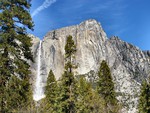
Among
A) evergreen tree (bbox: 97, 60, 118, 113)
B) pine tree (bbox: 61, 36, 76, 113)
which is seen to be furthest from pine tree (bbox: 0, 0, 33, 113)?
evergreen tree (bbox: 97, 60, 118, 113)

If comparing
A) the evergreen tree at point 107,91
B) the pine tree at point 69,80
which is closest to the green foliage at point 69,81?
the pine tree at point 69,80

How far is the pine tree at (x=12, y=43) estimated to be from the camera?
17109mm

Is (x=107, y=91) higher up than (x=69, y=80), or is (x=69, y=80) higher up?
(x=107, y=91)

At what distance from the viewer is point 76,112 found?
39281mm

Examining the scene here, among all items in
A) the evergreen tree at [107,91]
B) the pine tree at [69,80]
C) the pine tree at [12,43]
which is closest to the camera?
the pine tree at [12,43]

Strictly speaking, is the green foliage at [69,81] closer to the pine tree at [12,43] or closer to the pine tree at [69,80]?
the pine tree at [69,80]

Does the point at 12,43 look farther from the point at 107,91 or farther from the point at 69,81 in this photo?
the point at 107,91

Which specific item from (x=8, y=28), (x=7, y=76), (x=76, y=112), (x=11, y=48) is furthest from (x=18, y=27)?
(x=76, y=112)

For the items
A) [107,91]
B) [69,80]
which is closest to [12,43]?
[69,80]

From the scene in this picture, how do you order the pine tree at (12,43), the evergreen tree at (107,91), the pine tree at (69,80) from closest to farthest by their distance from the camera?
1. the pine tree at (12,43)
2. the pine tree at (69,80)
3. the evergreen tree at (107,91)

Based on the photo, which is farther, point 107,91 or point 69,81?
point 107,91

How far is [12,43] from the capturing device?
701 inches

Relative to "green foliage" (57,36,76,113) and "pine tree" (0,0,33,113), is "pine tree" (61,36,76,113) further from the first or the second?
"pine tree" (0,0,33,113)

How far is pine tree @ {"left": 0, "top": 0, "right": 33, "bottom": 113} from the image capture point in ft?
56.1
